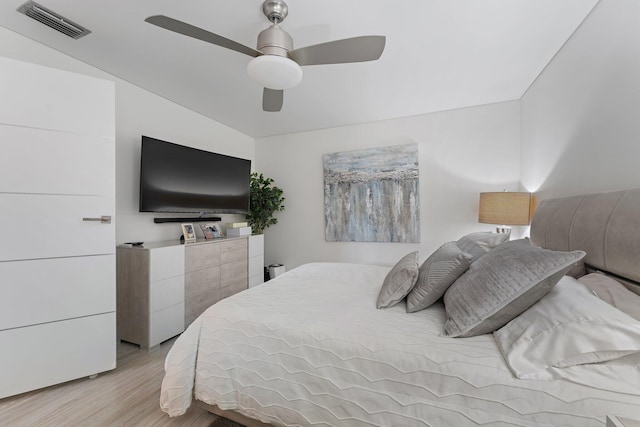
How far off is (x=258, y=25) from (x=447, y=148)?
2.51 metres

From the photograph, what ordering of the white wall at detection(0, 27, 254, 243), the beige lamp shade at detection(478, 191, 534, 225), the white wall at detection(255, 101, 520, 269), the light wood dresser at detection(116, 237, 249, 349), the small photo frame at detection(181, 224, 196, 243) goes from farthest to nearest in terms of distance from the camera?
the white wall at detection(255, 101, 520, 269)
the small photo frame at detection(181, 224, 196, 243)
the beige lamp shade at detection(478, 191, 534, 225)
the light wood dresser at detection(116, 237, 249, 349)
the white wall at detection(0, 27, 254, 243)

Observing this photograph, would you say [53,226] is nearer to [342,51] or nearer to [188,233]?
[188,233]

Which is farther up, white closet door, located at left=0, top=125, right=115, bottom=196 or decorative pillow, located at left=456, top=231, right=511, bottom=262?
white closet door, located at left=0, top=125, right=115, bottom=196

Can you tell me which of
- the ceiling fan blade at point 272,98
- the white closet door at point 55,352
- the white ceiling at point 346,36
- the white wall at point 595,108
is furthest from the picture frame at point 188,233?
the white wall at point 595,108

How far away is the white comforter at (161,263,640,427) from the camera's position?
0.83 metres

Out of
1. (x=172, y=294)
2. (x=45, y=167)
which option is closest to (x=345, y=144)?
(x=172, y=294)

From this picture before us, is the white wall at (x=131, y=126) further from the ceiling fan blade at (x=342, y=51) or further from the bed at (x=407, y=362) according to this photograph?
the ceiling fan blade at (x=342, y=51)

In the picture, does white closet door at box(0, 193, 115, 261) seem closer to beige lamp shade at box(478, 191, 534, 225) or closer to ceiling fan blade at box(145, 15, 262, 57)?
ceiling fan blade at box(145, 15, 262, 57)

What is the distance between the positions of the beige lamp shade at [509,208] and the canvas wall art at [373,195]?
0.90m

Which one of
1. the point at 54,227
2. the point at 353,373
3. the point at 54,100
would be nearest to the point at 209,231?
the point at 54,227

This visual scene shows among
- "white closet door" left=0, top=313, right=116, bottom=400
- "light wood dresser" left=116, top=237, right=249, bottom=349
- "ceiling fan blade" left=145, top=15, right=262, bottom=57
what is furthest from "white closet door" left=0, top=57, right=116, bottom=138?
"white closet door" left=0, top=313, right=116, bottom=400

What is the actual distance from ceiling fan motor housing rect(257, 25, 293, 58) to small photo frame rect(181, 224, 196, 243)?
2036 mm

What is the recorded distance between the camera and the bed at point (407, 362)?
80 cm

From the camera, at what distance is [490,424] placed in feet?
2.79
